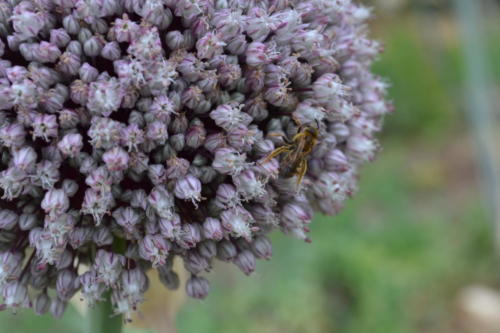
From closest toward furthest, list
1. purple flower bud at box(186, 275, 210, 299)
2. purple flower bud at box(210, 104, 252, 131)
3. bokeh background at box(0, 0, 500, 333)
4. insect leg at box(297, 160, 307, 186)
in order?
purple flower bud at box(210, 104, 252, 131) < insect leg at box(297, 160, 307, 186) < purple flower bud at box(186, 275, 210, 299) < bokeh background at box(0, 0, 500, 333)

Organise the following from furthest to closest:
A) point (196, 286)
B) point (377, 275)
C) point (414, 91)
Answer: point (414, 91) < point (377, 275) < point (196, 286)

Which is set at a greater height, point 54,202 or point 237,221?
point 54,202

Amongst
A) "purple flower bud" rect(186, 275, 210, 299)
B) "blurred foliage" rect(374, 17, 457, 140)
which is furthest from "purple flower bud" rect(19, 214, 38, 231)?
"blurred foliage" rect(374, 17, 457, 140)

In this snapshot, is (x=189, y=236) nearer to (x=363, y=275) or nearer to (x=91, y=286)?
(x=91, y=286)

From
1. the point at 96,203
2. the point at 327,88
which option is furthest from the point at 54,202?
the point at 327,88

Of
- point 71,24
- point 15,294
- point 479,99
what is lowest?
point 479,99

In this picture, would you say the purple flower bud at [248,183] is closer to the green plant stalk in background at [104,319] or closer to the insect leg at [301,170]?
the insect leg at [301,170]

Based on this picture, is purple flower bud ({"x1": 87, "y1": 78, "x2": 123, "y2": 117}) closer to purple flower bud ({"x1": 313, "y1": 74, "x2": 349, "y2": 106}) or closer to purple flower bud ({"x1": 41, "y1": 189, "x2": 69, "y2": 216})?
purple flower bud ({"x1": 41, "y1": 189, "x2": 69, "y2": 216})

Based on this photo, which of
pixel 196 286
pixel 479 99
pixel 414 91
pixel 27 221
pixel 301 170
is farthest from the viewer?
pixel 414 91
